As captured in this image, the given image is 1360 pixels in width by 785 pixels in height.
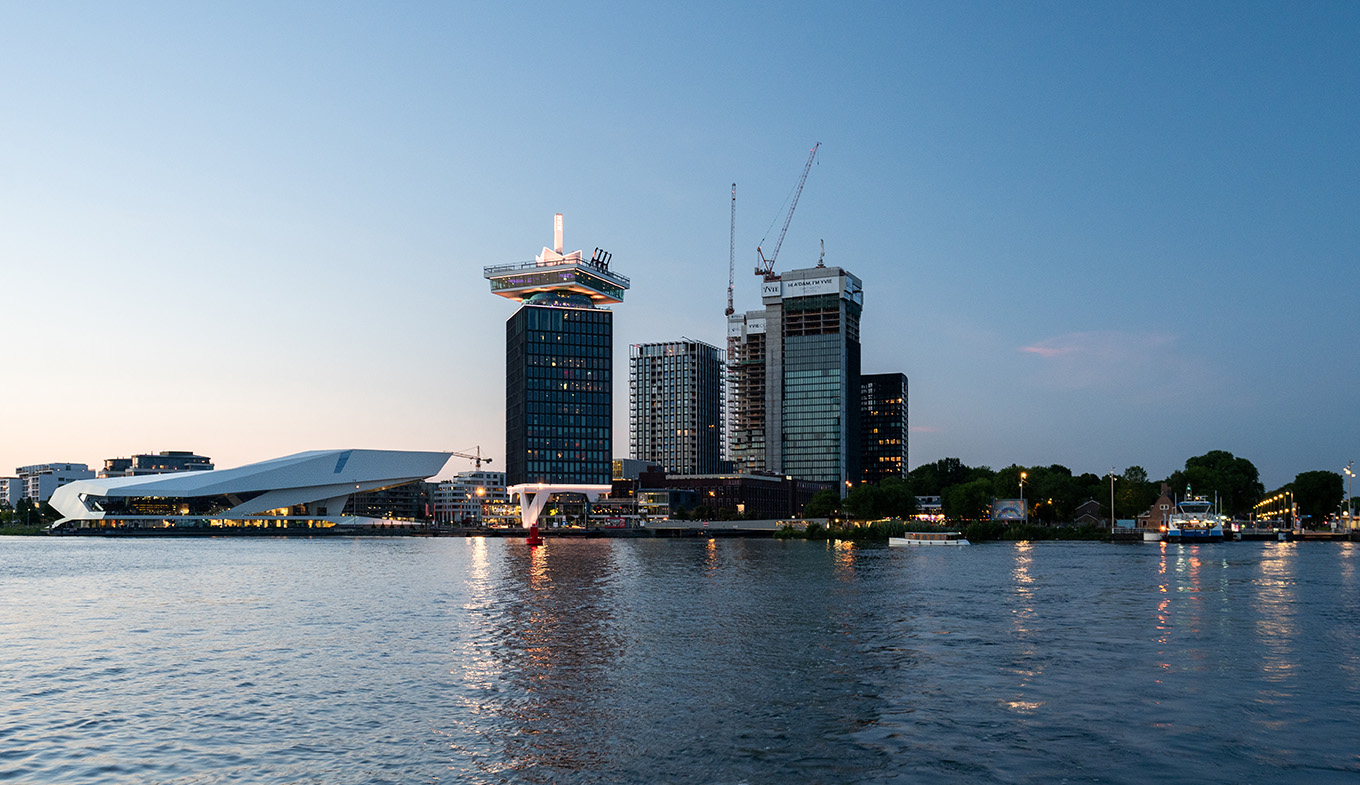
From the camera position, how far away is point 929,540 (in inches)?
6560

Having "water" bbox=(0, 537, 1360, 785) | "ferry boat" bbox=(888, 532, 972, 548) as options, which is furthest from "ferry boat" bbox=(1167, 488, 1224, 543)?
"water" bbox=(0, 537, 1360, 785)

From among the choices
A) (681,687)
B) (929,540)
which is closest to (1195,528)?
(929,540)

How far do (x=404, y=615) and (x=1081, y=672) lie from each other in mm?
33613

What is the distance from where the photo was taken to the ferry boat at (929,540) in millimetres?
163413

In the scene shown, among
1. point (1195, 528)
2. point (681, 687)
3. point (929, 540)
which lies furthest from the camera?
point (1195, 528)

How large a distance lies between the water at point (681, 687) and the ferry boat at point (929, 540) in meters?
100

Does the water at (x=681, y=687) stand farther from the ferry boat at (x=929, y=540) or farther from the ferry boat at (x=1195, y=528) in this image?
the ferry boat at (x=1195, y=528)

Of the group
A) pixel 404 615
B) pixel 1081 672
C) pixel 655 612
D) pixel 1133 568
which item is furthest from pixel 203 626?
pixel 1133 568

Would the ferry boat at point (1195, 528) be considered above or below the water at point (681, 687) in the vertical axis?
below

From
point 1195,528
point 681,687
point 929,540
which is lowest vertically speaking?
point 929,540

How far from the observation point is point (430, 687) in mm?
30641

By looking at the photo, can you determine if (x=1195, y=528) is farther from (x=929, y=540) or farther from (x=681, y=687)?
(x=681, y=687)

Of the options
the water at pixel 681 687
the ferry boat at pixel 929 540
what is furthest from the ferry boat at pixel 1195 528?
the water at pixel 681 687

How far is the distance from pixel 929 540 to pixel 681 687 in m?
143
